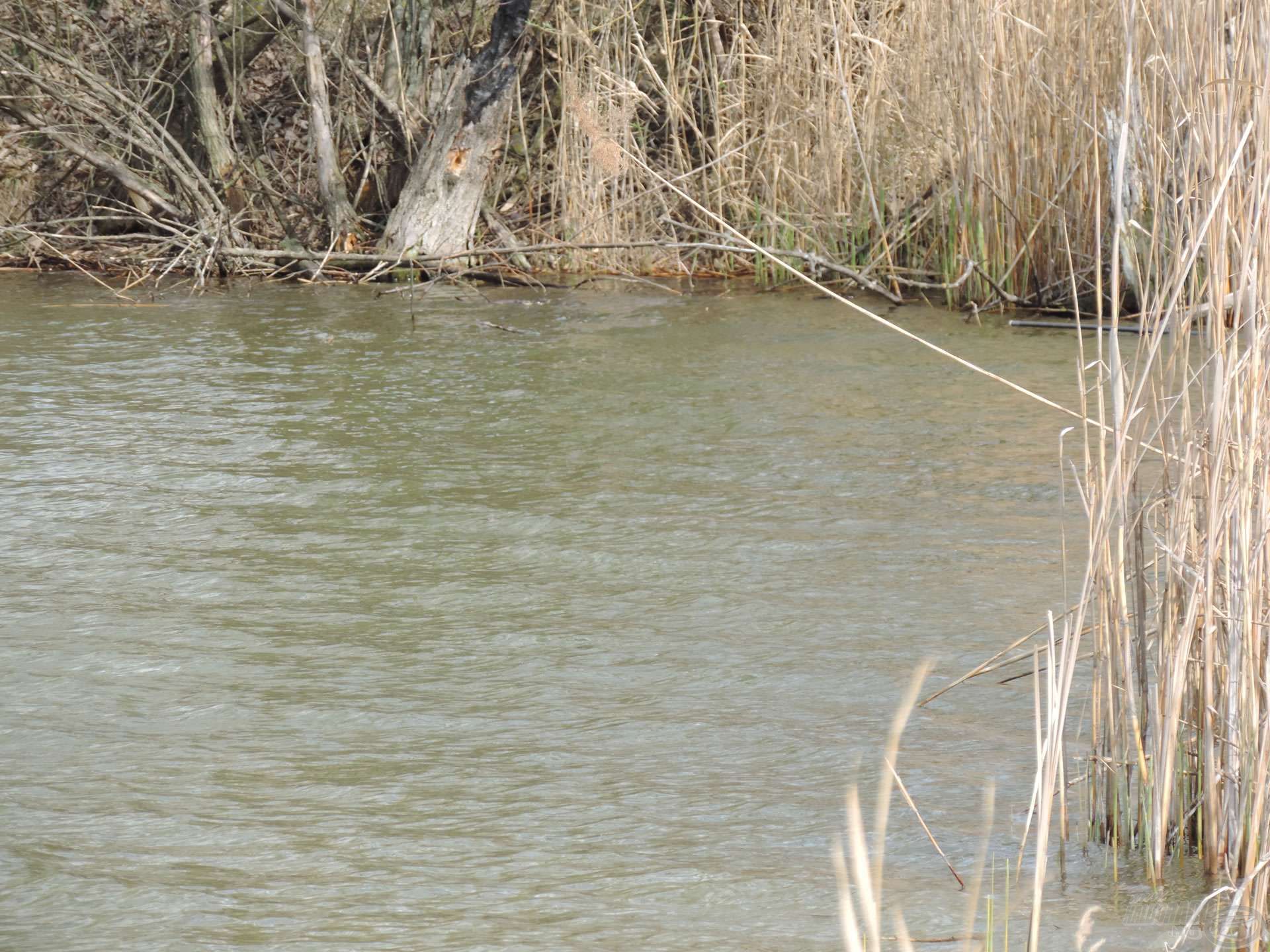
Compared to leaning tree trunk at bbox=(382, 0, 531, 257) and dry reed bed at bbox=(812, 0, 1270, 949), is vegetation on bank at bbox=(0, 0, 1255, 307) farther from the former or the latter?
dry reed bed at bbox=(812, 0, 1270, 949)

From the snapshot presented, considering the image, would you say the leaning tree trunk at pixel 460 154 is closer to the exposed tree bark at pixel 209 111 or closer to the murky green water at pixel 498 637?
the exposed tree bark at pixel 209 111

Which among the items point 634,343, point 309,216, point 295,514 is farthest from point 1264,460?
point 309,216

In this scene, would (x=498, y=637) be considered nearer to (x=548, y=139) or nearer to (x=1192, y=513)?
(x=1192, y=513)

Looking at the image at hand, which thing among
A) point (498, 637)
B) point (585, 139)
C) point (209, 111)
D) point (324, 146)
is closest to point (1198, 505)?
point (498, 637)

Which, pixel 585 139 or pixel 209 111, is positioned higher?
pixel 209 111

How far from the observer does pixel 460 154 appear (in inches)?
290

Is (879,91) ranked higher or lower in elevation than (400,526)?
higher

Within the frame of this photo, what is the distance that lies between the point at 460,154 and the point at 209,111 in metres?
1.31

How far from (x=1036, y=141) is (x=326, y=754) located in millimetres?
4351

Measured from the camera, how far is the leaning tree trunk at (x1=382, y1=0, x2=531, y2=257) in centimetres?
727

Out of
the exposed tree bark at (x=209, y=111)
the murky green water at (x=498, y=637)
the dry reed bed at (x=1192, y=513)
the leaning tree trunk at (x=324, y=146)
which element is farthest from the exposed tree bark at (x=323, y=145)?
the dry reed bed at (x=1192, y=513)

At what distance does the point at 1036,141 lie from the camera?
5.94 meters

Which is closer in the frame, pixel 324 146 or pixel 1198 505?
pixel 1198 505

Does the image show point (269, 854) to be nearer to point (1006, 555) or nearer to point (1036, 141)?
point (1006, 555)
